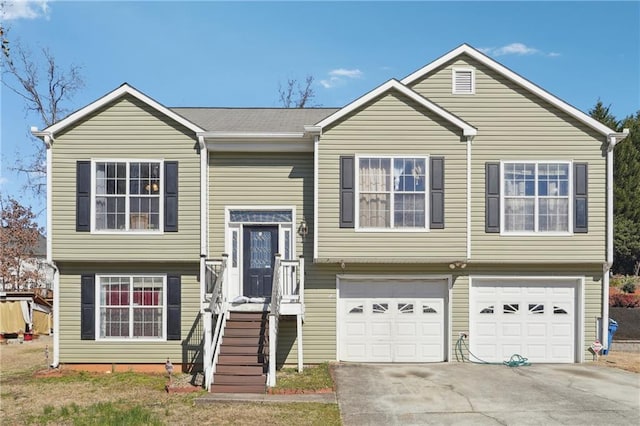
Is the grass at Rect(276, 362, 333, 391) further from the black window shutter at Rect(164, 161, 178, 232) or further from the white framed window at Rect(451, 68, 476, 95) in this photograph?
the white framed window at Rect(451, 68, 476, 95)

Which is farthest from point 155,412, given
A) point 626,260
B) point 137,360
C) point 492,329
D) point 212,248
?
point 626,260

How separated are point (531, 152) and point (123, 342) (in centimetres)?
1071

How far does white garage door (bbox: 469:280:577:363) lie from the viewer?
12859 millimetres

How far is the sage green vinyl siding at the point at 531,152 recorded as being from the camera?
12414 millimetres

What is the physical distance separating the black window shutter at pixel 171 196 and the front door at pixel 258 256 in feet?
5.79

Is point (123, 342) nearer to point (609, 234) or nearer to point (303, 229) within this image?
point (303, 229)

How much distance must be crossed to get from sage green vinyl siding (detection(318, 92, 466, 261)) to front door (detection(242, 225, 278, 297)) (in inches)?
60.0

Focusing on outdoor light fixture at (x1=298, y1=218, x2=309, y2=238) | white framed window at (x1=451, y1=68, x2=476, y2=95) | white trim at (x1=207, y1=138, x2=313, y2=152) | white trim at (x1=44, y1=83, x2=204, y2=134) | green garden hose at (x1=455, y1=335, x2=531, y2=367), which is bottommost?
green garden hose at (x1=455, y1=335, x2=531, y2=367)

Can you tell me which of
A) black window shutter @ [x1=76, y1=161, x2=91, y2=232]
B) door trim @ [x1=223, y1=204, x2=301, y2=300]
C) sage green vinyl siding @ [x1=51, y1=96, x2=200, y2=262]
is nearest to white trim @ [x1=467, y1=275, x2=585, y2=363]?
door trim @ [x1=223, y1=204, x2=301, y2=300]

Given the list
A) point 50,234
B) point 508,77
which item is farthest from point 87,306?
point 508,77

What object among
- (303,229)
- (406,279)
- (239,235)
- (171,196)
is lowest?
(406,279)

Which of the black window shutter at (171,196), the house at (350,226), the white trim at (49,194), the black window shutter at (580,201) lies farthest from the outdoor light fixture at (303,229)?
the black window shutter at (580,201)

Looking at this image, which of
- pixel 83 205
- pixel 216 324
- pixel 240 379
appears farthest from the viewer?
pixel 83 205

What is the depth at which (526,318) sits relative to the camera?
12.9m
